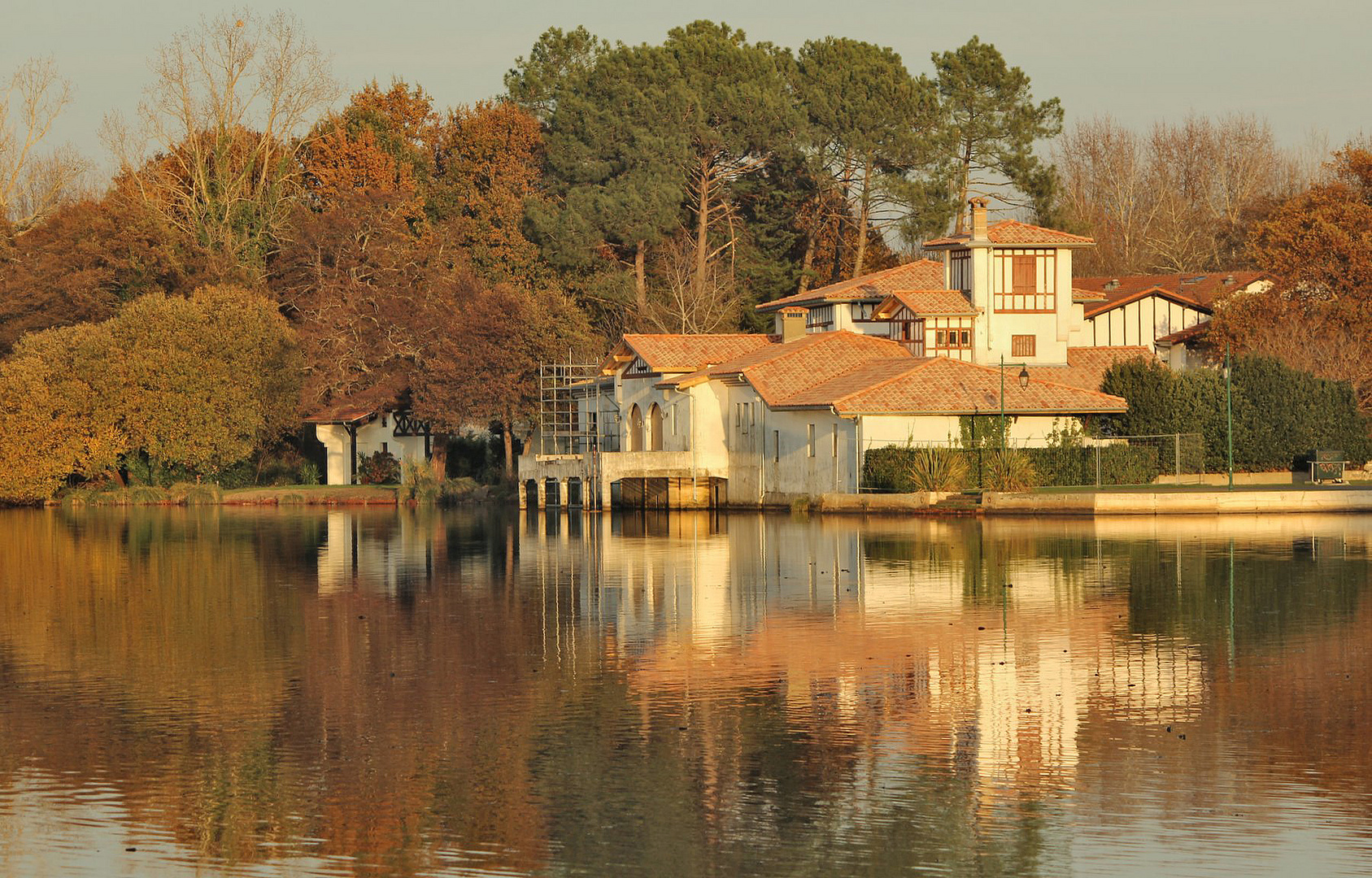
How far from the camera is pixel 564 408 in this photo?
74.0 metres

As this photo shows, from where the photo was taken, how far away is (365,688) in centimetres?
2033

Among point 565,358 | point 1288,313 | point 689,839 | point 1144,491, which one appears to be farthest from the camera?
point 565,358

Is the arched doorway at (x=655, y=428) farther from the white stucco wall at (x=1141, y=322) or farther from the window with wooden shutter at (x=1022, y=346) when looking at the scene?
the white stucco wall at (x=1141, y=322)

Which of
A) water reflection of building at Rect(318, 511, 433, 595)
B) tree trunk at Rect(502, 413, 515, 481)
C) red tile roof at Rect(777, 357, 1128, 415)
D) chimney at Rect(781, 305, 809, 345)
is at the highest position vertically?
chimney at Rect(781, 305, 809, 345)

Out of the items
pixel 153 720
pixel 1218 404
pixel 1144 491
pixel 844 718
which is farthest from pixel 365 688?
pixel 1218 404

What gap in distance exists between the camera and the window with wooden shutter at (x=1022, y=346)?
64.9m

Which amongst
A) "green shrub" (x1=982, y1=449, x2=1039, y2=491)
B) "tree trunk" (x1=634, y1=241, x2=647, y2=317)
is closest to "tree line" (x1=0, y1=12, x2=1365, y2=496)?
"tree trunk" (x1=634, y1=241, x2=647, y2=317)

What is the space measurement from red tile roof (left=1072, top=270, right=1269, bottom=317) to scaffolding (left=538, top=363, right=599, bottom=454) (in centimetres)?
2008

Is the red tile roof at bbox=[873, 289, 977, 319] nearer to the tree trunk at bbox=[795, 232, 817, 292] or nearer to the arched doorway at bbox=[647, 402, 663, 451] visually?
the arched doorway at bbox=[647, 402, 663, 451]

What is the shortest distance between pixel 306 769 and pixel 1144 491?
37.4 metres

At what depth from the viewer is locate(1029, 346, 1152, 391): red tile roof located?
205 ft

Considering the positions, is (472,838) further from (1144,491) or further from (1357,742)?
(1144,491)

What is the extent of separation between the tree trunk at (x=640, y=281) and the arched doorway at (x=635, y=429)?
20490mm

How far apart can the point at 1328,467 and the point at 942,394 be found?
38.1ft
